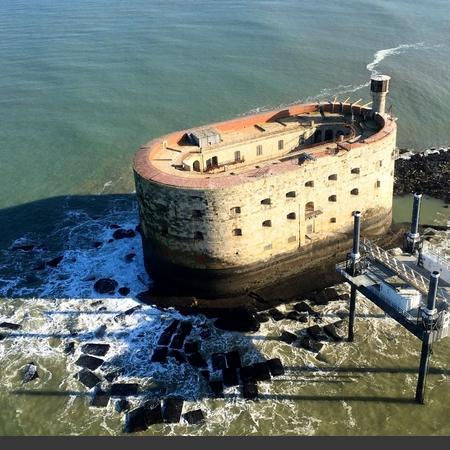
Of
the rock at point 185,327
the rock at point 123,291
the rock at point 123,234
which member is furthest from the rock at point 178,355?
the rock at point 123,234

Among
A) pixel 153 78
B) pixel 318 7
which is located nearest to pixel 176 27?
pixel 153 78

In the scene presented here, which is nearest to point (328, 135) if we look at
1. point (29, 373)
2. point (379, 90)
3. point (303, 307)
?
point (379, 90)

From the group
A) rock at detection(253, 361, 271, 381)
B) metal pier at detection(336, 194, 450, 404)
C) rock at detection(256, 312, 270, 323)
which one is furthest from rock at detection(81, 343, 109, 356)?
metal pier at detection(336, 194, 450, 404)

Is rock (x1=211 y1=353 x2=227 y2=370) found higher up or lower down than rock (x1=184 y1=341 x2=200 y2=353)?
lower down

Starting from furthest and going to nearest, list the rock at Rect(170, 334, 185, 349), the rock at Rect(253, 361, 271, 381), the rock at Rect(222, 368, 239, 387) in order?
1. the rock at Rect(170, 334, 185, 349)
2. the rock at Rect(253, 361, 271, 381)
3. the rock at Rect(222, 368, 239, 387)

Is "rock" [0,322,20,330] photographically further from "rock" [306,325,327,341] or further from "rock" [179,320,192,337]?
"rock" [306,325,327,341]

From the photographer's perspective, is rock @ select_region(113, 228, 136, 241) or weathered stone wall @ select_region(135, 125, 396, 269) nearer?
weathered stone wall @ select_region(135, 125, 396, 269)
